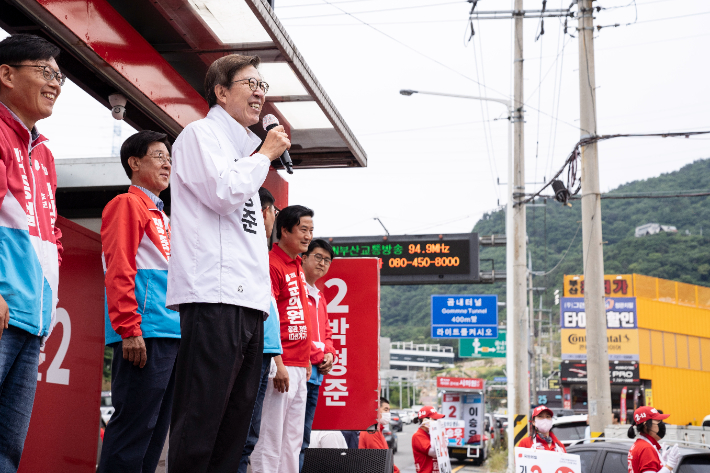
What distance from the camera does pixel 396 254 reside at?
56.0 feet

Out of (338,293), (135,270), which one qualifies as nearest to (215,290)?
(135,270)

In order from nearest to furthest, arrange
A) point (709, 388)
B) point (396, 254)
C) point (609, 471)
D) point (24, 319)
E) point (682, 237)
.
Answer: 1. point (24, 319)
2. point (609, 471)
3. point (396, 254)
4. point (709, 388)
5. point (682, 237)

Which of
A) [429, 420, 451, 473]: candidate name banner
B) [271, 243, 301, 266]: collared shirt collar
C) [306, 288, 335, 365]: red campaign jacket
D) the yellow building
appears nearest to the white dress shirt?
[271, 243, 301, 266]: collared shirt collar

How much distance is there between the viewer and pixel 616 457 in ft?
27.4

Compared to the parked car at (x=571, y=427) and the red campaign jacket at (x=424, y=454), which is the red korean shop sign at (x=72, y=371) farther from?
the parked car at (x=571, y=427)

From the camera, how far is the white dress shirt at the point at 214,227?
2471 mm

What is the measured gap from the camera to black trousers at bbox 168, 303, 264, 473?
2391mm

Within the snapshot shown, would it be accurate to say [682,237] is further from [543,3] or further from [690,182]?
[543,3]

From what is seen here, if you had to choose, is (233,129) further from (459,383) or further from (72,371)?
(459,383)

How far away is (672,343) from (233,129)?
33.4m

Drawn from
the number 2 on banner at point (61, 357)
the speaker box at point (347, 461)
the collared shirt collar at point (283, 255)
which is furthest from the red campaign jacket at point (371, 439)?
the number 2 on banner at point (61, 357)

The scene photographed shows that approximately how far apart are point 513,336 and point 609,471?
9.26m

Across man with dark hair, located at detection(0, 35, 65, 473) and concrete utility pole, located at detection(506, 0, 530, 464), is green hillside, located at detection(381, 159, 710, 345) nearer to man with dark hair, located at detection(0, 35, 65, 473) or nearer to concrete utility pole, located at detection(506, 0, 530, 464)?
concrete utility pole, located at detection(506, 0, 530, 464)

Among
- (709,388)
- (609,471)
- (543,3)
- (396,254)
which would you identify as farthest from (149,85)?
(709,388)
